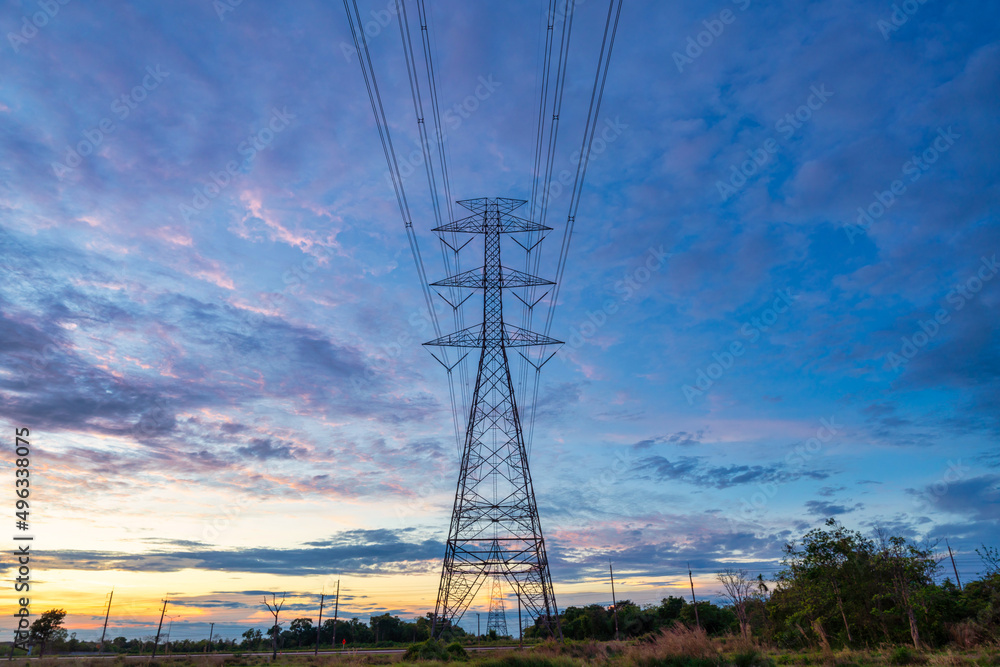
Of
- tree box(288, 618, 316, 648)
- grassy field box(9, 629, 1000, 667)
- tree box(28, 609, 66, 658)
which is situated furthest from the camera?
tree box(288, 618, 316, 648)

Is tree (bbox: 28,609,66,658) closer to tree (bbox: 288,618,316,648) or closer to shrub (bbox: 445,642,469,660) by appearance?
tree (bbox: 288,618,316,648)

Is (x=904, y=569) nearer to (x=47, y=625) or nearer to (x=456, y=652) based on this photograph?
(x=456, y=652)

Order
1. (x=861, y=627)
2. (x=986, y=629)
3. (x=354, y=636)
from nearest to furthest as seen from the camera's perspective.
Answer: (x=986, y=629) → (x=861, y=627) → (x=354, y=636)

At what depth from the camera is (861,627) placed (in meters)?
35.9

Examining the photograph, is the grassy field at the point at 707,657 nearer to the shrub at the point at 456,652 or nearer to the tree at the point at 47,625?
the shrub at the point at 456,652

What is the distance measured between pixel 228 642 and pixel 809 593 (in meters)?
90.3

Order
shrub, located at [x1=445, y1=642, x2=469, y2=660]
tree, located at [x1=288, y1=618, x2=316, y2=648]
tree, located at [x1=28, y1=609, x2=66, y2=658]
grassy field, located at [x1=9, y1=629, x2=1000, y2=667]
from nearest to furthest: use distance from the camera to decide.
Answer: grassy field, located at [x1=9, y1=629, x2=1000, y2=667] < shrub, located at [x1=445, y1=642, x2=469, y2=660] < tree, located at [x1=28, y1=609, x2=66, y2=658] < tree, located at [x1=288, y1=618, x2=316, y2=648]

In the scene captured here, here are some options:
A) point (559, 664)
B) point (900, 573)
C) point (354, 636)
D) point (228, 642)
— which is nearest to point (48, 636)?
point (228, 642)

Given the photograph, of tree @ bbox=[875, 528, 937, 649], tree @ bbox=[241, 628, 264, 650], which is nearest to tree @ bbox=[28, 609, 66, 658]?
tree @ bbox=[241, 628, 264, 650]

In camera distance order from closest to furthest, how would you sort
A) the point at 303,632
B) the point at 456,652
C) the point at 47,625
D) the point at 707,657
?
1. the point at 707,657
2. the point at 456,652
3. the point at 47,625
4. the point at 303,632

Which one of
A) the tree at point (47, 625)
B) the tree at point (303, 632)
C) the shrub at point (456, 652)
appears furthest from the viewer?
the tree at point (303, 632)

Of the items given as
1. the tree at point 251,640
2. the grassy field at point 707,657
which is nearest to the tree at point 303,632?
the tree at point 251,640

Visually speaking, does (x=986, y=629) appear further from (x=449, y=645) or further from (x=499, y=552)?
(x=449, y=645)

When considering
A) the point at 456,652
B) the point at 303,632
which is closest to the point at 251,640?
the point at 303,632
